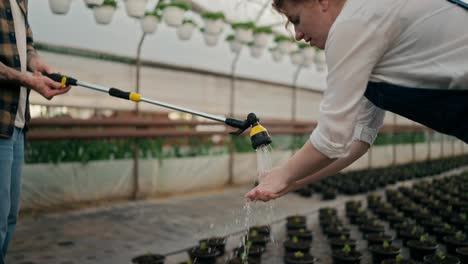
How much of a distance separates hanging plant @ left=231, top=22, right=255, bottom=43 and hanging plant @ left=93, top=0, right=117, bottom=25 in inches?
82.7

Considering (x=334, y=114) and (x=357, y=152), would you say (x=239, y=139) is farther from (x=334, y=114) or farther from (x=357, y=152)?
(x=334, y=114)

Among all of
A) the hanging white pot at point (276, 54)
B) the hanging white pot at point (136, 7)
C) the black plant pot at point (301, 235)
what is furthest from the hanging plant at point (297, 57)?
the black plant pot at point (301, 235)

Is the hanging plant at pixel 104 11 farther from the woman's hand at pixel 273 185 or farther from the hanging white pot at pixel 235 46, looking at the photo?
the woman's hand at pixel 273 185

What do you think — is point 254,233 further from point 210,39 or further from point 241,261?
point 210,39

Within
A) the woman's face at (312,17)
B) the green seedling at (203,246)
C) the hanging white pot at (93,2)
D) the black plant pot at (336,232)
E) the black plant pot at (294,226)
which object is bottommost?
the black plant pot at (294,226)

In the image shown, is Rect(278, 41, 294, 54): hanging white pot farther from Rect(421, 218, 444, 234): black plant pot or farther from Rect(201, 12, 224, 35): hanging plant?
Rect(421, 218, 444, 234): black plant pot

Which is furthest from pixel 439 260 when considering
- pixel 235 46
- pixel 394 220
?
pixel 235 46

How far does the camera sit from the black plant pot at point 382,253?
3.00 metres

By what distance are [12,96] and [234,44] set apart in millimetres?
4657

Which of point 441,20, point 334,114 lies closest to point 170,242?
point 334,114

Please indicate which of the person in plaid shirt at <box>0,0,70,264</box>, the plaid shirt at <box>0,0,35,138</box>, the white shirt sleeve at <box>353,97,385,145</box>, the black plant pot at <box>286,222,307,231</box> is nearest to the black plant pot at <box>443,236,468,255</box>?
the black plant pot at <box>286,222,307,231</box>

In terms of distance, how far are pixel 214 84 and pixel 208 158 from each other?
3.91 ft

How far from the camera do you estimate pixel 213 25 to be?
5934 mm

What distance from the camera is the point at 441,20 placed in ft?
4.24
